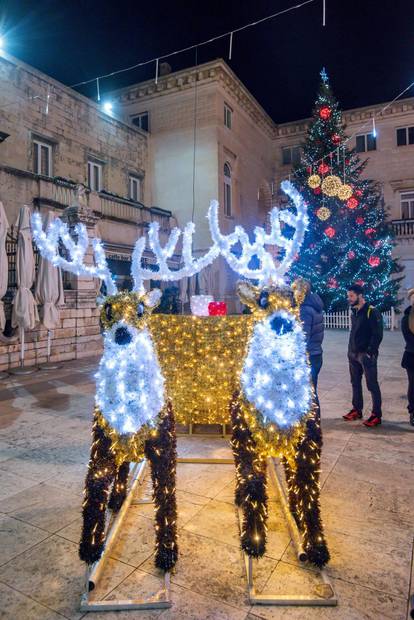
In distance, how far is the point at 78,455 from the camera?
4453 millimetres

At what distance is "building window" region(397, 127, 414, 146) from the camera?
2336 centimetres

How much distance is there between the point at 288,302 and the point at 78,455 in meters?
3.22

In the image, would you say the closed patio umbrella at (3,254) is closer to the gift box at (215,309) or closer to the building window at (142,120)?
the gift box at (215,309)

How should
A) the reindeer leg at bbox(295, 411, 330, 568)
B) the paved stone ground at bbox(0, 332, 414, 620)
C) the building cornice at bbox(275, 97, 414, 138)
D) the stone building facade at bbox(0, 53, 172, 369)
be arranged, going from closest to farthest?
the paved stone ground at bbox(0, 332, 414, 620) → the reindeer leg at bbox(295, 411, 330, 568) → the stone building facade at bbox(0, 53, 172, 369) → the building cornice at bbox(275, 97, 414, 138)

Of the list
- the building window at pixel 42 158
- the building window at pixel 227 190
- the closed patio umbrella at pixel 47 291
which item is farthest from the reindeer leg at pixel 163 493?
the building window at pixel 227 190

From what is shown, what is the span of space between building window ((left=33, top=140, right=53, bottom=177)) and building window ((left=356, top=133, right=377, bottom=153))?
18998mm

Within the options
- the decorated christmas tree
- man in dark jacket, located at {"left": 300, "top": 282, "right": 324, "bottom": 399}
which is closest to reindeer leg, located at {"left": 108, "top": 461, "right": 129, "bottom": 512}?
man in dark jacket, located at {"left": 300, "top": 282, "right": 324, "bottom": 399}

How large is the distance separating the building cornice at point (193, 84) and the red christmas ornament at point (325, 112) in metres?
5.81

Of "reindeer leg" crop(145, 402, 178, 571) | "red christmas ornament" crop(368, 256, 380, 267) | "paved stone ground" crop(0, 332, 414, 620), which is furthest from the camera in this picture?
"red christmas ornament" crop(368, 256, 380, 267)

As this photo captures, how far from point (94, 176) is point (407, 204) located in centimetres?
1869

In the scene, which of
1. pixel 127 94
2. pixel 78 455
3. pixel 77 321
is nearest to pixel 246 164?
pixel 127 94

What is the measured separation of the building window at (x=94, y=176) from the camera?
59.3 ft

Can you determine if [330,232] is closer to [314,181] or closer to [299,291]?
[314,181]

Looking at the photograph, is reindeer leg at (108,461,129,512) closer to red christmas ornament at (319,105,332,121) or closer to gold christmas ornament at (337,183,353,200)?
gold christmas ornament at (337,183,353,200)
